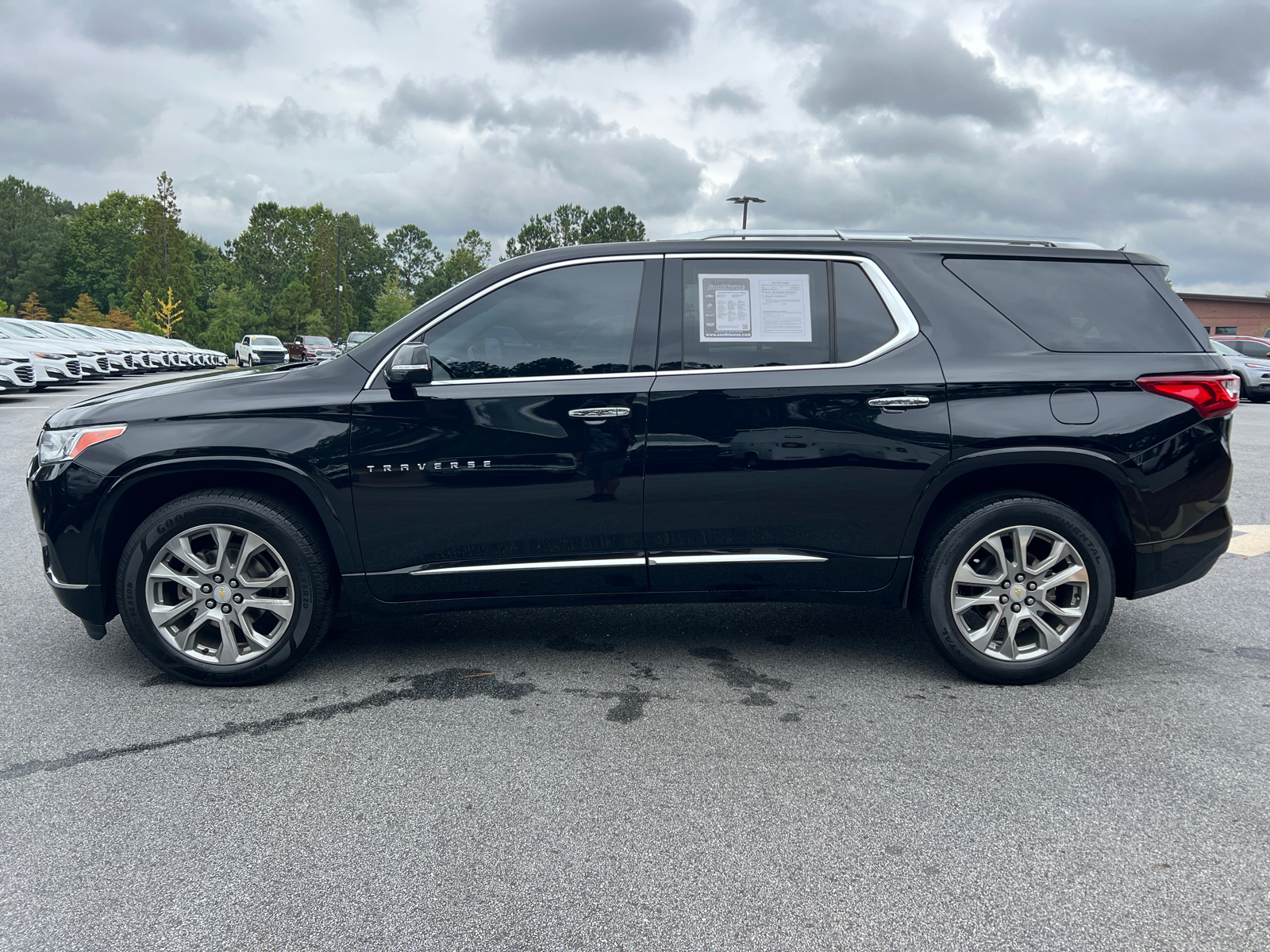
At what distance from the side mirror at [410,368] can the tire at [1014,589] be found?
7.17 ft

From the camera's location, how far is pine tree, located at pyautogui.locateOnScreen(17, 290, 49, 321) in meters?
77.7

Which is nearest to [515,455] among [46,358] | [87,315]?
[46,358]

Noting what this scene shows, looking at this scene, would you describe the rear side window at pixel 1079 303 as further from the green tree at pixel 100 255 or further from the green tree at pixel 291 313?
the green tree at pixel 100 255

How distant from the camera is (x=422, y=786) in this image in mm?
2990

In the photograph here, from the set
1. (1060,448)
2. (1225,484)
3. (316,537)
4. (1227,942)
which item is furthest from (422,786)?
(1225,484)

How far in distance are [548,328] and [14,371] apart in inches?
758

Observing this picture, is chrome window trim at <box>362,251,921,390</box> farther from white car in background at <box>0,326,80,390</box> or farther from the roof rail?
white car in background at <box>0,326,80,390</box>

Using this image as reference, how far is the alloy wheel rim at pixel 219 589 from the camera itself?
3762mm

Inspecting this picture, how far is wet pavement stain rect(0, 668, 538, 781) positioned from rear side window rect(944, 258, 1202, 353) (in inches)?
101

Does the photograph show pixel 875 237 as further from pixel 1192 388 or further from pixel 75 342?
pixel 75 342

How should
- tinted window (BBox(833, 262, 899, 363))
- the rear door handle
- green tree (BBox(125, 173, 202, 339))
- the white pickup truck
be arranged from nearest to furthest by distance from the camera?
1. the rear door handle
2. tinted window (BBox(833, 262, 899, 363))
3. the white pickup truck
4. green tree (BBox(125, 173, 202, 339))

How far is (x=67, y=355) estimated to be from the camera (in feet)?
72.0

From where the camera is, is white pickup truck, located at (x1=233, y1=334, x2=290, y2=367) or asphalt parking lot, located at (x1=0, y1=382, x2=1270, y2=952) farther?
white pickup truck, located at (x1=233, y1=334, x2=290, y2=367)

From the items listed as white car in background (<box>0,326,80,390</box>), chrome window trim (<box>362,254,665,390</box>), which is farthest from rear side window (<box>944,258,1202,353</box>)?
white car in background (<box>0,326,80,390</box>)
